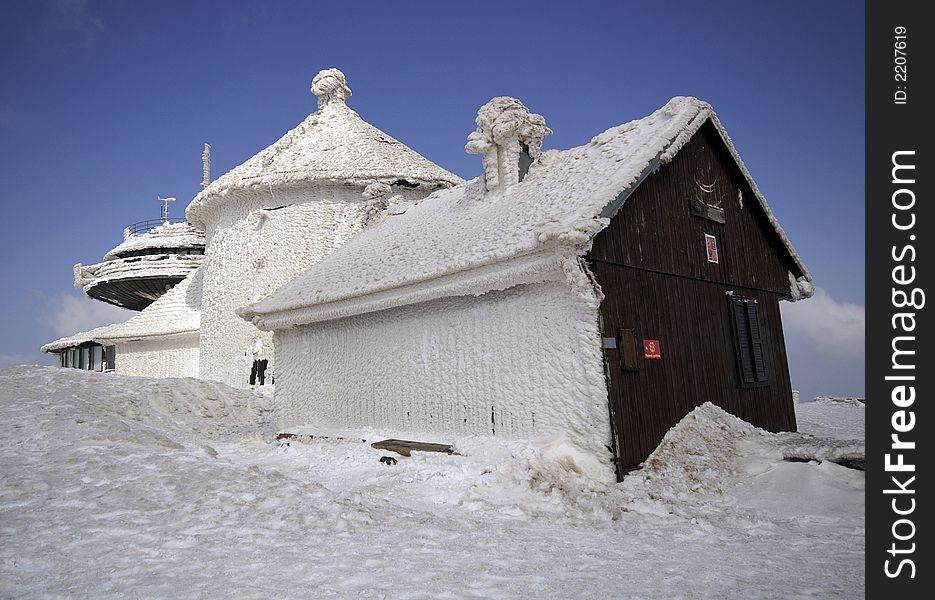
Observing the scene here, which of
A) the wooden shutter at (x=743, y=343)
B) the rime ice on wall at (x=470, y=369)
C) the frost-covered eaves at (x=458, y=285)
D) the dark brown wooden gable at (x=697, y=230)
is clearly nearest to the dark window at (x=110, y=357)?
the rime ice on wall at (x=470, y=369)

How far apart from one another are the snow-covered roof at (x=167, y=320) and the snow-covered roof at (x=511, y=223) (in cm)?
1181

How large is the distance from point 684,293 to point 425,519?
5387mm

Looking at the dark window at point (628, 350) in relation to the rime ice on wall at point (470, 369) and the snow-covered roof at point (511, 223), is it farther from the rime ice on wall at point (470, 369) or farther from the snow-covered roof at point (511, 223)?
the snow-covered roof at point (511, 223)

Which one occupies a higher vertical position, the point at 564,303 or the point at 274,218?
the point at 274,218

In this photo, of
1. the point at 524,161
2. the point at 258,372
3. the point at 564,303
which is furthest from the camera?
the point at 258,372

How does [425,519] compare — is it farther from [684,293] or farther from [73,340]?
[73,340]

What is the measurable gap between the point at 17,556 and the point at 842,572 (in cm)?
541

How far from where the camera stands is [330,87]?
71.9 ft

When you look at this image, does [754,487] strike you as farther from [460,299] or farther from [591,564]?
[460,299]

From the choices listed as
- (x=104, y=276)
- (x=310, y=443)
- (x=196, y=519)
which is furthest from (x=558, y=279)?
(x=104, y=276)

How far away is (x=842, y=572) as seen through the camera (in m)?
4.10

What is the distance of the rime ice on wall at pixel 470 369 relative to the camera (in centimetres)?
729

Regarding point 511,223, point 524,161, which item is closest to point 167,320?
point 524,161

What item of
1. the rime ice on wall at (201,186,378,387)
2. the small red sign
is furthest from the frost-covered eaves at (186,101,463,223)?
the small red sign
